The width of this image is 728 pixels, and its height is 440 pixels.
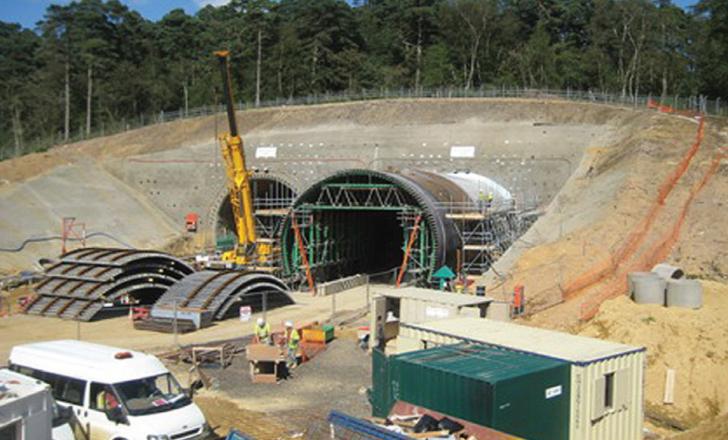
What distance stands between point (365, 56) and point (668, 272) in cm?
5977

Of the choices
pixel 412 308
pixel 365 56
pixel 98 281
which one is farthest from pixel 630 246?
pixel 365 56

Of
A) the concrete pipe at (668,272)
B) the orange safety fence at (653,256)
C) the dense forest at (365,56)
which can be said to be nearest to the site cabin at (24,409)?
the orange safety fence at (653,256)

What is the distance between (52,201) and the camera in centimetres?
4894

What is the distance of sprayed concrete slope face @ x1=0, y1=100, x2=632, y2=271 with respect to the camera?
154ft

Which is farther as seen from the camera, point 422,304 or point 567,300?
point 567,300

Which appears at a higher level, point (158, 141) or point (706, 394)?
point (158, 141)

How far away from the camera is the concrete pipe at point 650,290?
26.1 meters

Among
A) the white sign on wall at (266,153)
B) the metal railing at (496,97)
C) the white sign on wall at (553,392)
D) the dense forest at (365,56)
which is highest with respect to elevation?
the dense forest at (365,56)

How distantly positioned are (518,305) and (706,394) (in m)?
7.78

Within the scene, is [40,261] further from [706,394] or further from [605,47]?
[605,47]

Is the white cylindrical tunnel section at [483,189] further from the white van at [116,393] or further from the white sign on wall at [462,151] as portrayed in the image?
the white van at [116,393]

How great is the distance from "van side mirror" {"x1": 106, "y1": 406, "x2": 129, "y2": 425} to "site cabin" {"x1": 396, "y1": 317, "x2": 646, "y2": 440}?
6750 millimetres

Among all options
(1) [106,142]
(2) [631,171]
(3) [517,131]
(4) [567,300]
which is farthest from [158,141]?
(4) [567,300]

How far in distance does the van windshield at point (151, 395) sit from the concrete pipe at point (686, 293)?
16.9 metres
